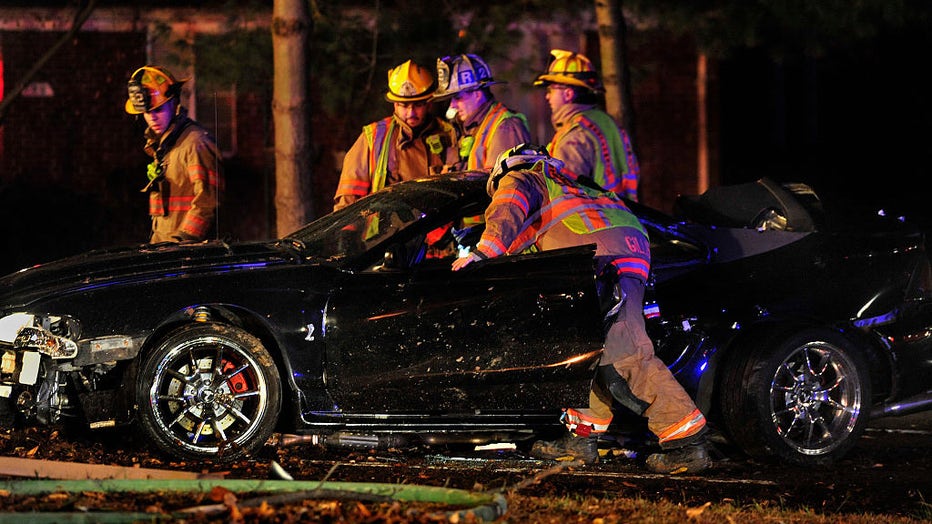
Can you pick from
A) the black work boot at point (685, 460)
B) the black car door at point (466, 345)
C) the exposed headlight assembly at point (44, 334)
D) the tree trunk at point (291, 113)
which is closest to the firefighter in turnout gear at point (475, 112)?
the tree trunk at point (291, 113)

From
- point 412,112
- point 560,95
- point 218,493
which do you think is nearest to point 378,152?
point 412,112

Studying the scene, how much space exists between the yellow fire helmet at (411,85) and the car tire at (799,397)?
9.95 ft

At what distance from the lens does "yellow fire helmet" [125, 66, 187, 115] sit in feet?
31.8

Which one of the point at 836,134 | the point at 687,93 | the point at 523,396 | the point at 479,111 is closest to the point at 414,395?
the point at 523,396

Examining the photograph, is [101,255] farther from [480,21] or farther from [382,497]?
[480,21]

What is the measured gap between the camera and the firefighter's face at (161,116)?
9789 millimetres

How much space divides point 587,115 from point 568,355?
3086mm

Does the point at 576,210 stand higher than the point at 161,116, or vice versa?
the point at 161,116

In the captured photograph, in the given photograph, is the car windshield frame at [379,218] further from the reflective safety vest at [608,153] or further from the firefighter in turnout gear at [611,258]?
the reflective safety vest at [608,153]

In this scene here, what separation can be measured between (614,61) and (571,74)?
3.86m

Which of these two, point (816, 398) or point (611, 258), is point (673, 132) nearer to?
point (816, 398)

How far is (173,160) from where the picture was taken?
9.72 m

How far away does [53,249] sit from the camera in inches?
754

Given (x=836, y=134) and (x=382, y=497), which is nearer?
(x=382, y=497)
